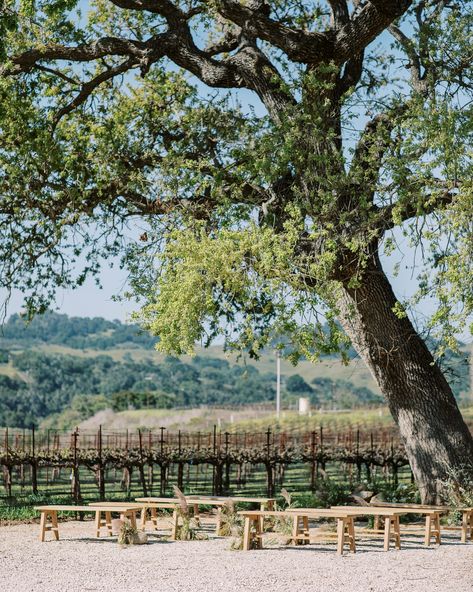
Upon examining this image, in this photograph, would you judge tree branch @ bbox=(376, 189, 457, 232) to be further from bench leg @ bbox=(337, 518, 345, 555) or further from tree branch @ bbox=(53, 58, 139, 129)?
tree branch @ bbox=(53, 58, 139, 129)

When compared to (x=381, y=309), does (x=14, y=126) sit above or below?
above

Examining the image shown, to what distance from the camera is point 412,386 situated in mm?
14844

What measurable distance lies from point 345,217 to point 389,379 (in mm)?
3535

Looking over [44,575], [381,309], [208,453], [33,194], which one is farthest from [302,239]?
[208,453]

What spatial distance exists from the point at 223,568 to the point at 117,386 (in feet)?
432

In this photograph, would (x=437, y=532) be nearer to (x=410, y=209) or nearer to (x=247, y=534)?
(x=247, y=534)

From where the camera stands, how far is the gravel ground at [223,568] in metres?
8.55

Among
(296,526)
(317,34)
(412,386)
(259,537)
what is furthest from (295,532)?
(317,34)

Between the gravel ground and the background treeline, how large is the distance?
283ft

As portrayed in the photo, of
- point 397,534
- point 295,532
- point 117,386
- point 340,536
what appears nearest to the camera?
point 340,536

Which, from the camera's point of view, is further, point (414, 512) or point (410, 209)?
point (410, 209)

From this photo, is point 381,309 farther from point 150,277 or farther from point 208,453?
point 208,453

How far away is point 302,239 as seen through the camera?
504 inches

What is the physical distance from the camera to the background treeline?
10956 cm
